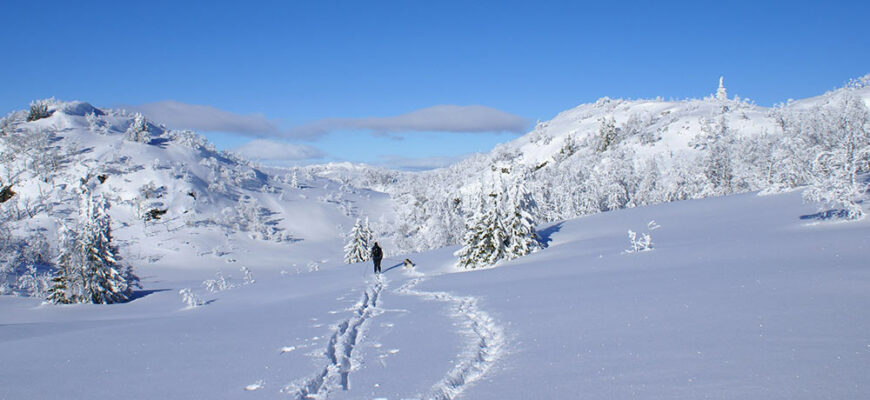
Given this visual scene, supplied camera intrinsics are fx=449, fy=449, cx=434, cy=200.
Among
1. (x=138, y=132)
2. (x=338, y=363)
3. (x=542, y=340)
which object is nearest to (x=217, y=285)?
(x=338, y=363)

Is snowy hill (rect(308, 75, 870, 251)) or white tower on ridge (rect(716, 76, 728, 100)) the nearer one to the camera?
snowy hill (rect(308, 75, 870, 251))

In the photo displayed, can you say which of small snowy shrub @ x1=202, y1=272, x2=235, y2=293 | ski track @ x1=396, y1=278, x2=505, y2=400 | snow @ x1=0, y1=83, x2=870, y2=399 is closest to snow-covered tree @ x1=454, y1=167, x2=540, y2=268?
snow @ x1=0, y1=83, x2=870, y2=399

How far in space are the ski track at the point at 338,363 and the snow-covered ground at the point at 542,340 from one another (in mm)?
33

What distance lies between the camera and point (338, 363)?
6.64 meters

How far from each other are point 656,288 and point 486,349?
181 inches

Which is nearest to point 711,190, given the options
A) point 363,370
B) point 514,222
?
point 514,222

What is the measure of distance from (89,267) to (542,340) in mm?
25163

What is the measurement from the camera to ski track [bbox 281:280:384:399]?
5539mm

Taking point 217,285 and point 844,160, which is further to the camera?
point 217,285

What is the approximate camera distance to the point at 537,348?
6.46 m

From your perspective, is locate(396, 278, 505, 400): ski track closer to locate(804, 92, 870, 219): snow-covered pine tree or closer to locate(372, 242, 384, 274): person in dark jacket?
locate(372, 242, 384, 274): person in dark jacket

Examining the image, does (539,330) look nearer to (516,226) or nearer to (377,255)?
(516,226)

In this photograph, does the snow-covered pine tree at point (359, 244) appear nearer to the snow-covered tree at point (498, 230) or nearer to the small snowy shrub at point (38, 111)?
the snow-covered tree at point (498, 230)

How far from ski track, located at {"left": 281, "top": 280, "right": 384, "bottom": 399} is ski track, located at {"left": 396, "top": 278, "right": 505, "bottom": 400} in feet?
4.27
